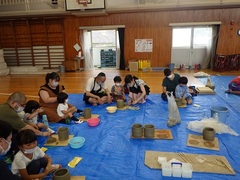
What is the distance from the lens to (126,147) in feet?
8.02

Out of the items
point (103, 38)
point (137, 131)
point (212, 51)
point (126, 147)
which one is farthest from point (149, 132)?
point (103, 38)

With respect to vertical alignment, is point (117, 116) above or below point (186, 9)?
below

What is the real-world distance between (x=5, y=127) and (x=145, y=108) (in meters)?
2.68

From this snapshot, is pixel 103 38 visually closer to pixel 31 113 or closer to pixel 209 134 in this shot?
pixel 31 113

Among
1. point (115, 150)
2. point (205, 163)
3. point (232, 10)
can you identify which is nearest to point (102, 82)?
point (115, 150)

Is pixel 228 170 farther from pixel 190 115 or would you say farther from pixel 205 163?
pixel 190 115

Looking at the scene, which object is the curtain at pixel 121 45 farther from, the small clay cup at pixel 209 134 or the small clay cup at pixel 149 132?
the small clay cup at pixel 209 134

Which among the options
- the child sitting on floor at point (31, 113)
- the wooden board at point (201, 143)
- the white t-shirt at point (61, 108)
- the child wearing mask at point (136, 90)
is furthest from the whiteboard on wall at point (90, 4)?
the wooden board at point (201, 143)

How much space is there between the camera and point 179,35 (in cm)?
898

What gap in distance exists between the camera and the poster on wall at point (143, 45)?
29.6 feet

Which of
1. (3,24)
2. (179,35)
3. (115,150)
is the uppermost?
(3,24)

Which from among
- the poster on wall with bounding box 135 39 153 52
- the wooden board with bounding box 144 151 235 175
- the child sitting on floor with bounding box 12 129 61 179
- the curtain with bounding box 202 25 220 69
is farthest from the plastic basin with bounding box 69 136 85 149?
the curtain with bounding box 202 25 220 69

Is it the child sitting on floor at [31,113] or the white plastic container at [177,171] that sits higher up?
the child sitting on floor at [31,113]

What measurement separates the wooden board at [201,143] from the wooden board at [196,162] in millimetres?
189
